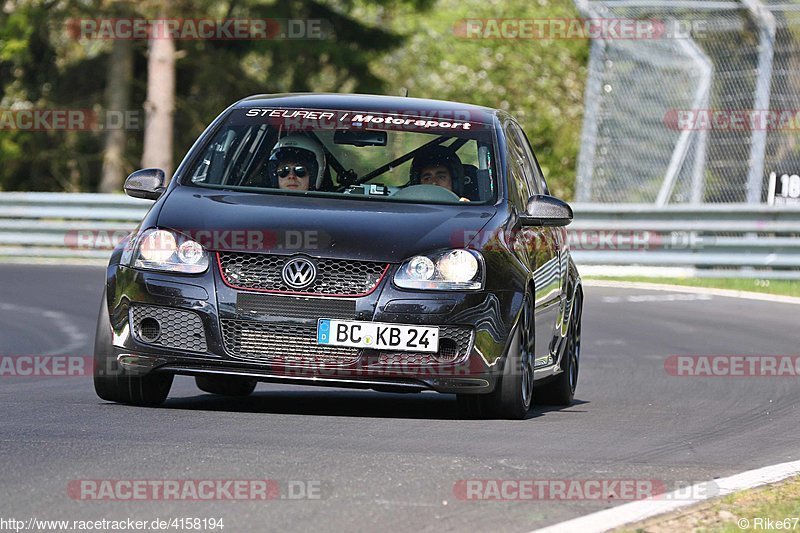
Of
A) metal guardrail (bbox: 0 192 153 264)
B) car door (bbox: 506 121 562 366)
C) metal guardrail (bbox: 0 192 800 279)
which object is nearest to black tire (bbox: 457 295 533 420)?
car door (bbox: 506 121 562 366)

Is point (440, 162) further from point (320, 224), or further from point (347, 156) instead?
point (320, 224)

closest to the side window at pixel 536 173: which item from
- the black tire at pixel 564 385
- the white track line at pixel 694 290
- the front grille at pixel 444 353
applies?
the black tire at pixel 564 385

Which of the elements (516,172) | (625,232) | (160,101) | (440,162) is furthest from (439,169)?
(160,101)

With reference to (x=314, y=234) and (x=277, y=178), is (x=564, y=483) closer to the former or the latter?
(x=314, y=234)

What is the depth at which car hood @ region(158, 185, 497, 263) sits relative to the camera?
816cm

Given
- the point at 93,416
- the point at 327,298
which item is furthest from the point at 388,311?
the point at 93,416

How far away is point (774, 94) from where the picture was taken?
841 inches

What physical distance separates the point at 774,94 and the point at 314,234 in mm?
14169

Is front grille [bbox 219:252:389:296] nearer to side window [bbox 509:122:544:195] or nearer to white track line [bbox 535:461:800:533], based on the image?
white track line [bbox 535:461:800:533]

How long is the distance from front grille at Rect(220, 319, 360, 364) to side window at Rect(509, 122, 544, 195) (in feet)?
7.83

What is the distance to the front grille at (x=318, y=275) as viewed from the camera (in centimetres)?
809

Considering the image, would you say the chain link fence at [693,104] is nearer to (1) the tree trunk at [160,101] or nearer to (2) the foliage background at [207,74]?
(2) the foliage background at [207,74]

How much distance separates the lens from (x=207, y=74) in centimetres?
3875

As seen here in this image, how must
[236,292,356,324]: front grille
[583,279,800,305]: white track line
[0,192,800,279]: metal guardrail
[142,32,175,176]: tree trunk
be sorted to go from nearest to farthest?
1. [236,292,356,324]: front grille
2. [583,279,800,305]: white track line
3. [0,192,800,279]: metal guardrail
4. [142,32,175,176]: tree trunk
